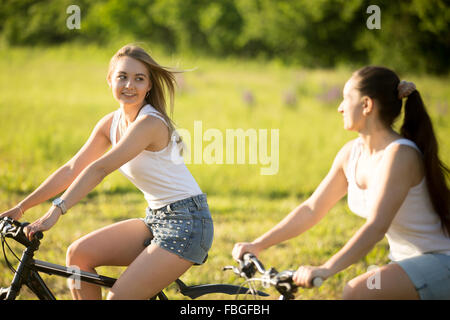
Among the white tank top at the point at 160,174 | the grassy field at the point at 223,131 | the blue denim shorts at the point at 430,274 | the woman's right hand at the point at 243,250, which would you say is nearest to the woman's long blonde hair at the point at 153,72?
the white tank top at the point at 160,174

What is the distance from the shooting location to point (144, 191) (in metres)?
2.58

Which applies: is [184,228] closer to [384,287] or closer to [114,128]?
[114,128]

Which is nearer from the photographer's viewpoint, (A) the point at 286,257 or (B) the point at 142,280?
(B) the point at 142,280

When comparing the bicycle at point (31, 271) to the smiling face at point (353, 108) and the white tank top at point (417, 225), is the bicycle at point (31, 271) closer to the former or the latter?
the white tank top at point (417, 225)

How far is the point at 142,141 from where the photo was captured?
7.88 ft

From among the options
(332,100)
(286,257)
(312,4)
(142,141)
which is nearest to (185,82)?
(332,100)

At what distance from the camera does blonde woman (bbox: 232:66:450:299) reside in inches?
81.5

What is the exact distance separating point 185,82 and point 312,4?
7.98 m

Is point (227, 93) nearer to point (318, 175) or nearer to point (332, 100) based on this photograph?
point (332, 100)

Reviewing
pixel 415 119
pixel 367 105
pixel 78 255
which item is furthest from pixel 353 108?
pixel 78 255

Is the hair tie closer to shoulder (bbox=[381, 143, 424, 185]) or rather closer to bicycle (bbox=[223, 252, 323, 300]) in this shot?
shoulder (bbox=[381, 143, 424, 185])

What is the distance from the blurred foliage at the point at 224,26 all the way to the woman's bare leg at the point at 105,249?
17791mm

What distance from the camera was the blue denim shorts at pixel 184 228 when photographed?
7.96 feet

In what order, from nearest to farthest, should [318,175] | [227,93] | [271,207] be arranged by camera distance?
1. [271,207]
2. [318,175]
3. [227,93]
